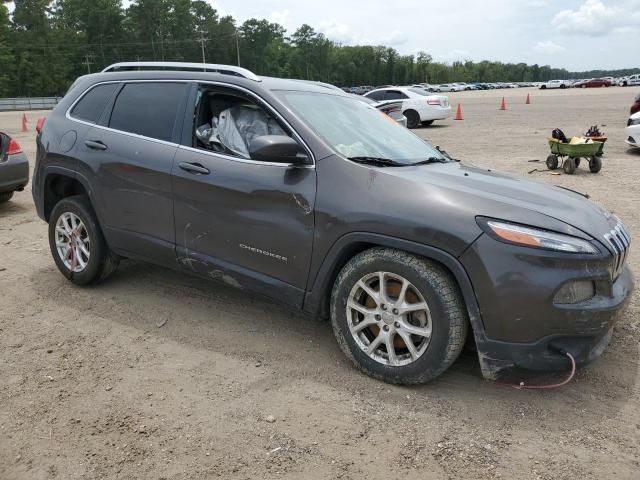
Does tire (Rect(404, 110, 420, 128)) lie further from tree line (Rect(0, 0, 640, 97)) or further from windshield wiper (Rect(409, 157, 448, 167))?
tree line (Rect(0, 0, 640, 97))

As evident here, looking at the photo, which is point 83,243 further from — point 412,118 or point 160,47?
point 160,47

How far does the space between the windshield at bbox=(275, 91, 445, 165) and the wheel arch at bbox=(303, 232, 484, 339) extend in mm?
574

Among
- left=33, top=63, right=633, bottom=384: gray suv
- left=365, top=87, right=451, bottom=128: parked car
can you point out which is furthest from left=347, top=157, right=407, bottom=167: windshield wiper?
left=365, top=87, right=451, bottom=128: parked car

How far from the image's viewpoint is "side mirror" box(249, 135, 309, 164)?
10.6 feet

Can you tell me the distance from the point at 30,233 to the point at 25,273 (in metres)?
1.70

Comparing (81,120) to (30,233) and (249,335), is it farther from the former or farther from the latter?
(30,233)

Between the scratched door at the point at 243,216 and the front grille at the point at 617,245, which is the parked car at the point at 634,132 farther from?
the scratched door at the point at 243,216

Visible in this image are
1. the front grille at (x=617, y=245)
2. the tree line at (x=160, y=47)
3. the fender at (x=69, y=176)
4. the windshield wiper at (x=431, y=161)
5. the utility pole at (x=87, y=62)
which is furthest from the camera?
the utility pole at (x=87, y=62)

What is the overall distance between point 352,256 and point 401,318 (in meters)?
0.49

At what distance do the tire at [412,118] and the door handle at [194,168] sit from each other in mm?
17211

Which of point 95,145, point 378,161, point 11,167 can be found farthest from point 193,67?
point 11,167

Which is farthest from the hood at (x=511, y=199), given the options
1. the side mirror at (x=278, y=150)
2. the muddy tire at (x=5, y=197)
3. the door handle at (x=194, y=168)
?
the muddy tire at (x=5, y=197)

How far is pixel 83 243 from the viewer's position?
15.3 feet

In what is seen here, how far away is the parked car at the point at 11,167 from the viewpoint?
743 cm
